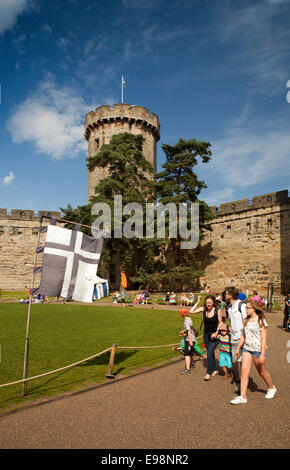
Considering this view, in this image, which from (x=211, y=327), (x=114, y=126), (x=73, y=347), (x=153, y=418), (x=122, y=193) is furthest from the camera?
(x=114, y=126)

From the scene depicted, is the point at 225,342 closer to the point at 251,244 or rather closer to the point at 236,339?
the point at 236,339

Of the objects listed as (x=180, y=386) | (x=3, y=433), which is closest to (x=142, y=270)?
(x=180, y=386)

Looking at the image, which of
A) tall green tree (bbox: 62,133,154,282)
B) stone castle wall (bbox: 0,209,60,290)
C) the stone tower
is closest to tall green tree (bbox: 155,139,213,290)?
tall green tree (bbox: 62,133,154,282)

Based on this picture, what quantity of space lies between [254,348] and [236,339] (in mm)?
848

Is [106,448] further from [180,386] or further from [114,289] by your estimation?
[114,289]

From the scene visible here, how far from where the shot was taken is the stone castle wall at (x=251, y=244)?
23.1m

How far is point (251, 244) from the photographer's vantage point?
2514cm

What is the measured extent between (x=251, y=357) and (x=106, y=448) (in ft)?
8.20

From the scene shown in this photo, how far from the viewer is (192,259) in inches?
1144

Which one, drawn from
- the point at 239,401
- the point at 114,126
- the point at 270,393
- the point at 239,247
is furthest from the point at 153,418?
the point at 114,126

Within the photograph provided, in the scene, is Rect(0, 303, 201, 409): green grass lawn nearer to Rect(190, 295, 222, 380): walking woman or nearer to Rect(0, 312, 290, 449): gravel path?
Rect(0, 312, 290, 449): gravel path

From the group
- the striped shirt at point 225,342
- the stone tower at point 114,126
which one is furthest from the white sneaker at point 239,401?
the stone tower at point 114,126

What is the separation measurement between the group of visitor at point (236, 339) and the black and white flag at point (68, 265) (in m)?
2.28

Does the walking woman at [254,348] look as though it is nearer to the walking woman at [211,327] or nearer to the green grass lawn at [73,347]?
the walking woman at [211,327]
